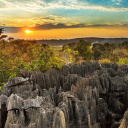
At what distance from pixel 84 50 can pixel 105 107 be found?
48.4 metres

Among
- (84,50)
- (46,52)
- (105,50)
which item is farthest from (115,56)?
(46,52)

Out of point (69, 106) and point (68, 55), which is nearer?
point (69, 106)

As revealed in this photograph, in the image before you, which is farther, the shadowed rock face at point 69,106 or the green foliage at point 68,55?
the green foliage at point 68,55

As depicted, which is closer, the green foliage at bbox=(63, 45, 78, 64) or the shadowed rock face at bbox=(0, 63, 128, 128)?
the shadowed rock face at bbox=(0, 63, 128, 128)

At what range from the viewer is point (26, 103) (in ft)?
20.5

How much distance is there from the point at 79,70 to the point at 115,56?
52588 mm

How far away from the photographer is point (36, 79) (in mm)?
10375

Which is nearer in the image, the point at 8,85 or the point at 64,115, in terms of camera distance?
the point at 64,115

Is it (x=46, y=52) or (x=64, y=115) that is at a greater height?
(x=46, y=52)

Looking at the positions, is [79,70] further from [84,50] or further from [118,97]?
[84,50]

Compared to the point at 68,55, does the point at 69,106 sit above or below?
below

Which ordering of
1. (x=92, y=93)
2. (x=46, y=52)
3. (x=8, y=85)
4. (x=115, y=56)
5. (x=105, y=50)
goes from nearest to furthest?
(x=92, y=93)
(x=8, y=85)
(x=46, y=52)
(x=115, y=56)
(x=105, y=50)

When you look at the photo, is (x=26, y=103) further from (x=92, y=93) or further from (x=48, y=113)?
(x=92, y=93)

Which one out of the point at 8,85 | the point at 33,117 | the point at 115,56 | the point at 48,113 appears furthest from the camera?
the point at 115,56
